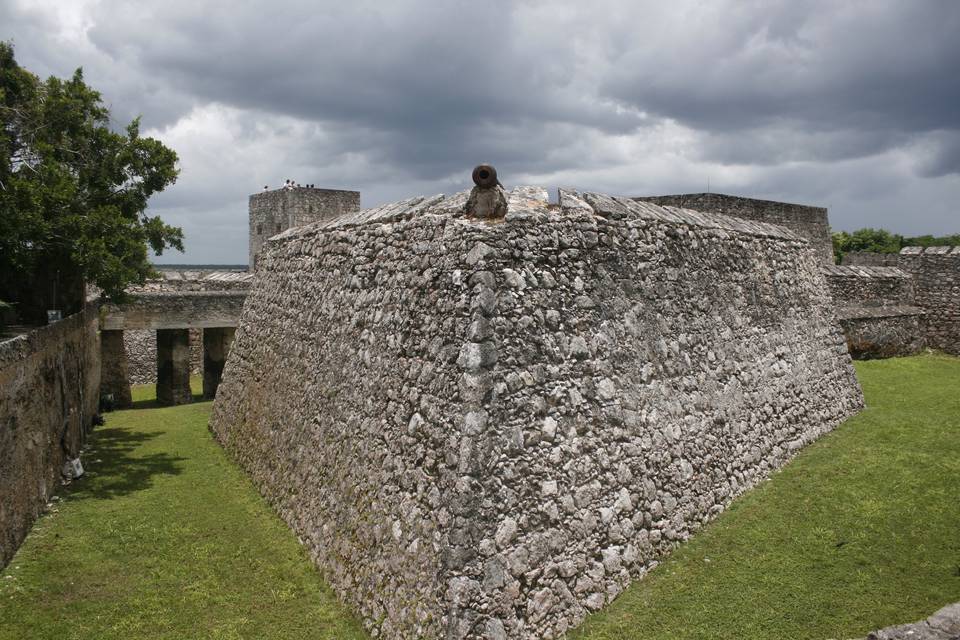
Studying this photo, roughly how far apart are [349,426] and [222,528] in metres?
2.85

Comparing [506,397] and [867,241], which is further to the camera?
[867,241]

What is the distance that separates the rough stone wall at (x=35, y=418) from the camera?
24.6 ft

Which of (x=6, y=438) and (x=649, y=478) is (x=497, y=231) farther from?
(x=6, y=438)

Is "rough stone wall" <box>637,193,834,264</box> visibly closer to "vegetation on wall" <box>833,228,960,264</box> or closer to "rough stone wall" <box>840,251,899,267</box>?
"rough stone wall" <box>840,251,899,267</box>

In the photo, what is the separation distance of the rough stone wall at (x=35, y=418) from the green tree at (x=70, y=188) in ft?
4.11

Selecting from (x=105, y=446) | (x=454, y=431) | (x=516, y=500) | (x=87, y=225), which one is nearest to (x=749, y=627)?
(x=516, y=500)

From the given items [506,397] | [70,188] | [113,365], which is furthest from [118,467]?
[506,397]

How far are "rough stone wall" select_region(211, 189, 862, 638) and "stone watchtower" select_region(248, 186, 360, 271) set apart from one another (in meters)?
20.4

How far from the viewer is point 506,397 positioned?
18.4ft

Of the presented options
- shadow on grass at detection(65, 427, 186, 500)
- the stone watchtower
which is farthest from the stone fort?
the stone watchtower

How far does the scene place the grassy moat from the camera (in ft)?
19.5

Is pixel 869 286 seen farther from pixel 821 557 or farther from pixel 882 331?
pixel 821 557

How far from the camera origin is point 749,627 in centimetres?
567

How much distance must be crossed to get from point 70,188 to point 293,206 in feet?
61.9
